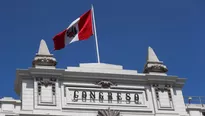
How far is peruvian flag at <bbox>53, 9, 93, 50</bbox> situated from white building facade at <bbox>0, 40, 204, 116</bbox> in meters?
1.34

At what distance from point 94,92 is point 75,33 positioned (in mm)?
5034

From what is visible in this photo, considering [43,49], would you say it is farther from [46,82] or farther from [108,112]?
[108,112]

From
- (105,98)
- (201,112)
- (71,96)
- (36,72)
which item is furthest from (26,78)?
(201,112)

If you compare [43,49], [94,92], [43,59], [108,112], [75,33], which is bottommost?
[108,112]

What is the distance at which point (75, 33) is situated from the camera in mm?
35688

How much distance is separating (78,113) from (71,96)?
52.9 inches

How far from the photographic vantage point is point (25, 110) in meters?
30.8

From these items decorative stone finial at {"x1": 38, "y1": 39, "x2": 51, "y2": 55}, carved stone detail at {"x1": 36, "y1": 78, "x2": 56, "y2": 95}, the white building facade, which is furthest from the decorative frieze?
decorative stone finial at {"x1": 38, "y1": 39, "x2": 51, "y2": 55}

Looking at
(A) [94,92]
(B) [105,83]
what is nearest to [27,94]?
(A) [94,92]

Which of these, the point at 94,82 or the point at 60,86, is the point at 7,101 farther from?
the point at 94,82

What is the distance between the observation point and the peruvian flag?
1395 inches

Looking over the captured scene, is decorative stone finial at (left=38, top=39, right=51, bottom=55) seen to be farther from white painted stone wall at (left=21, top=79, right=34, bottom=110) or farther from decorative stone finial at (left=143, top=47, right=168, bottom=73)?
decorative stone finial at (left=143, top=47, right=168, bottom=73)

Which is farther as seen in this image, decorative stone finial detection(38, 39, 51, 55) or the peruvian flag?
the peruvian flag

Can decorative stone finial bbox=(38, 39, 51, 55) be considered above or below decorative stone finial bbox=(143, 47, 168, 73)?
above
